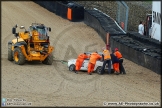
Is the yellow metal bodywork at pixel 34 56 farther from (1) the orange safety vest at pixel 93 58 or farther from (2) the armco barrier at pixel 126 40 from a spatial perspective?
(2) the armco barrier at pixel 126 40

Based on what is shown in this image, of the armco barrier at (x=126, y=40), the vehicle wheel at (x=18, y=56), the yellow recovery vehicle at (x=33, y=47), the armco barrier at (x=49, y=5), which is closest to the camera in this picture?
the armco barrier at (x=126, y=40)

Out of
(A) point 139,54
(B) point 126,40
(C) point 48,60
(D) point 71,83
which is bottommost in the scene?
(D) point 71,83

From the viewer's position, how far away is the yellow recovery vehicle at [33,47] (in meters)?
23.5

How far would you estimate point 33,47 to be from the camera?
24.0 m

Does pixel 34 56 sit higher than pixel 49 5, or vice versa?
pixel 49 5

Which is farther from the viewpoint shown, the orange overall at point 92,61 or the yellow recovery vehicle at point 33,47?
the yellow recovery vehicle at point 33,47

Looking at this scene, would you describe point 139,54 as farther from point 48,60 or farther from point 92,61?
point 48,60

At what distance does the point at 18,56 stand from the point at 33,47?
873 millimetres

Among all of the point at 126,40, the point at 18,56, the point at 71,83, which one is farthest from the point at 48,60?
the point at 126,40

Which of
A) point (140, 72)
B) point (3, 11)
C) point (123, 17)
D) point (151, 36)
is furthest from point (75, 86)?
point (3, 11)

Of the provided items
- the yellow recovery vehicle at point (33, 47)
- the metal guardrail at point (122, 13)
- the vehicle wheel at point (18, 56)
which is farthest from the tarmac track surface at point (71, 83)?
the metal guardrail at point (122, 13)

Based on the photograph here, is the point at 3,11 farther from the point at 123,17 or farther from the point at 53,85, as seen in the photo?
the point at 53,85

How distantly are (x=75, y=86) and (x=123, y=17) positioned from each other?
12.9 metres

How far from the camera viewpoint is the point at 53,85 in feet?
65.6
